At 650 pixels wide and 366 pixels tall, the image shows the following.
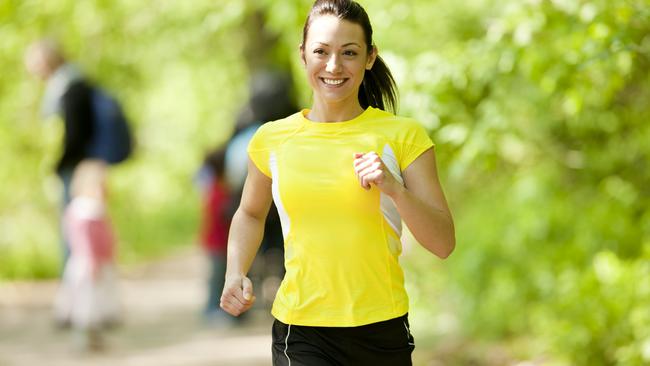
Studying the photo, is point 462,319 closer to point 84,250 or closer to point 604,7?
point 84,250

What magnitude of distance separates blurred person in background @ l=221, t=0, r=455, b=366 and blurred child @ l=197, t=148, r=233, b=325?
6147mm

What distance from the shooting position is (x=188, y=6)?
10.5m

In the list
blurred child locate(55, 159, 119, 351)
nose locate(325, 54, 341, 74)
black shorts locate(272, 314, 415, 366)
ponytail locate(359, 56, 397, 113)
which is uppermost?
blurred child locate(55, 159, 119, 351)

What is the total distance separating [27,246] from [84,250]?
545 cm

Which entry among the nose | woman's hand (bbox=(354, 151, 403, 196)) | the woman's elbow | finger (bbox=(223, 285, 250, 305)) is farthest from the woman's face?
finger (bbox=(223, 285, 250, 305))

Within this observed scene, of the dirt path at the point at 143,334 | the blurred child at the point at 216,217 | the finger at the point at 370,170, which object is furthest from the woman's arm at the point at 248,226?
the blurred child at the point at 216,217

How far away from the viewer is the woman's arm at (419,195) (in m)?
3.18

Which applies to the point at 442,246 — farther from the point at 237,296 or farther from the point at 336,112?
the point at 237,296

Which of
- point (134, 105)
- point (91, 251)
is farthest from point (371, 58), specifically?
point (134, 105)

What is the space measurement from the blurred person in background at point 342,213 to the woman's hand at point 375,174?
121 mm

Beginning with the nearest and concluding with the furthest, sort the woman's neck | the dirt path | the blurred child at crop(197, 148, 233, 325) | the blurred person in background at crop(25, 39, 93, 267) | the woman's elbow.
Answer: the woman's elbow, the woman's neck, the dirt path, the blurred person in background at crop(25, 39, 93, 267), the blurred child at crop(197, 148, 233, 325)

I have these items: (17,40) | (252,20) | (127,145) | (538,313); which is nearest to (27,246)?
(17,40)

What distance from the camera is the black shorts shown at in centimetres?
348

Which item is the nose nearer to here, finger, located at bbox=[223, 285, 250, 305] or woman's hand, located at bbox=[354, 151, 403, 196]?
woman's hand, located at bbox=[354, 151, 403, 196]
